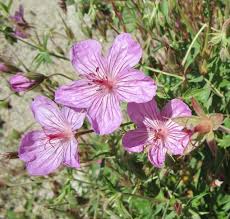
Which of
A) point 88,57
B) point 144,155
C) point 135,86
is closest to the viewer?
point 135,86

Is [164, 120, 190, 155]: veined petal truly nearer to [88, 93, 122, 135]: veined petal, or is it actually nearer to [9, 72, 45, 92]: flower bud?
[88, 93, 122, 135]: veined petal

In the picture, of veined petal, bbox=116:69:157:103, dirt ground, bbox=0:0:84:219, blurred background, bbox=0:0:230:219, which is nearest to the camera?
veined petal, bbox=116:69:157:103

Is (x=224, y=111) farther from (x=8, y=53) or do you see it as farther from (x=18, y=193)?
(x=8, y=53)

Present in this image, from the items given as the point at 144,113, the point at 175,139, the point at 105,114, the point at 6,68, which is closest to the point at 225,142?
the point at 175,139

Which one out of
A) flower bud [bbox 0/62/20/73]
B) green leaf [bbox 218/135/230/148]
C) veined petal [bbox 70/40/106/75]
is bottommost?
green leaf [bbox 218/135/230/148]

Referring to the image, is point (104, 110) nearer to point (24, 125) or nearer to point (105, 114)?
point (105, 114)

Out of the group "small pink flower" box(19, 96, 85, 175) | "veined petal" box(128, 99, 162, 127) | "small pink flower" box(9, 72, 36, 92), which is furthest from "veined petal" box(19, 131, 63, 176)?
"veined petal" box(128, 99, 162, 127)
